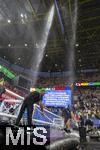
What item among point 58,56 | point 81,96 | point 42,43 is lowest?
point 81,96

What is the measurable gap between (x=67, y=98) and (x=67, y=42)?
8.77m

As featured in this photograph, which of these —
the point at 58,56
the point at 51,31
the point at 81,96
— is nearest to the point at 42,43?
the point at 51,31

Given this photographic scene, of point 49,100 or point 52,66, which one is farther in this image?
point 52,66

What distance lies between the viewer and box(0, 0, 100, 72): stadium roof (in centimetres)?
1750

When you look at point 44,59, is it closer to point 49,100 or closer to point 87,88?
point 87,88

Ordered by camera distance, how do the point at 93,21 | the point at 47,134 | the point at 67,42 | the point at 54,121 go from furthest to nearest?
the point at 67,42, the point at 93,21, the point at 54,121, the point at 47,134

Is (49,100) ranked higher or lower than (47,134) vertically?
higher

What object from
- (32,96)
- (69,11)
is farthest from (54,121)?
(69,11)

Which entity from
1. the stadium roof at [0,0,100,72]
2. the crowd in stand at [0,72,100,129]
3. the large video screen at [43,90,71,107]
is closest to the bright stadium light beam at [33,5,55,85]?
the stadium roof at [0,0,100,72]

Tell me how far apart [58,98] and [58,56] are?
13.1 m

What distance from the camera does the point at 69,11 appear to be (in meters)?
17.7

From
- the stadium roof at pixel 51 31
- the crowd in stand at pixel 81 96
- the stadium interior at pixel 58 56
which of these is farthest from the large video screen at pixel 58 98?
the stadium roof at pixel 51 31

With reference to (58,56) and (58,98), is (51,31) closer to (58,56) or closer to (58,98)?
(58,56)

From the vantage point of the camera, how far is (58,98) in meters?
17.4
